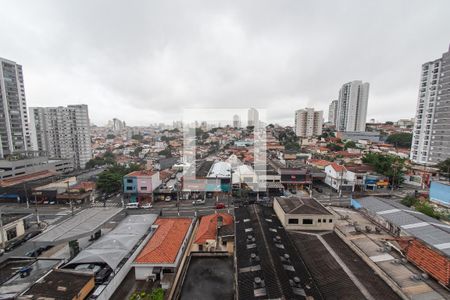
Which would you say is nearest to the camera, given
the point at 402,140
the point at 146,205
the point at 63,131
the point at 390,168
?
the point at 146,205

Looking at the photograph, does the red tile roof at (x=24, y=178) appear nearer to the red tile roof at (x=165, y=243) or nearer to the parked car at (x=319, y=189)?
the red tile roof at (x=165, y=243)

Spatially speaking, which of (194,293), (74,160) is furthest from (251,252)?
(74,160)

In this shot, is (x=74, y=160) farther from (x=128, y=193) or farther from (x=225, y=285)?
(x=225, y=285)

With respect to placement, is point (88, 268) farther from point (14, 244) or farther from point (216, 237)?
point (14, 244)

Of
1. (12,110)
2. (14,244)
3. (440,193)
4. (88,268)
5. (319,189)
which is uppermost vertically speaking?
(12,110)

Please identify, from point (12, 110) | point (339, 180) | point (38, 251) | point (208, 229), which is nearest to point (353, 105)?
point (339, 180)

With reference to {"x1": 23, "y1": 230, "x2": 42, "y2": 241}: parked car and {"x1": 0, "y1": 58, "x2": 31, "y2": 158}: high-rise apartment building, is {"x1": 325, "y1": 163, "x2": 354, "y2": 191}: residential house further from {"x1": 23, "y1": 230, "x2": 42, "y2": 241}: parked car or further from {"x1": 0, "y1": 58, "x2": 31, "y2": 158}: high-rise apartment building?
{"x1": 0, "y1": 58, "x2": 31, "y2": 158}: high-rise apartment building

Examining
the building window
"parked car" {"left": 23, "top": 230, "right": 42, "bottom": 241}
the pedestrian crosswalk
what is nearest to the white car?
the pedestrian crosswalk
